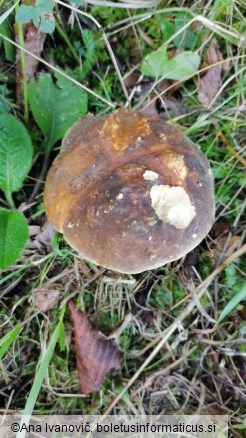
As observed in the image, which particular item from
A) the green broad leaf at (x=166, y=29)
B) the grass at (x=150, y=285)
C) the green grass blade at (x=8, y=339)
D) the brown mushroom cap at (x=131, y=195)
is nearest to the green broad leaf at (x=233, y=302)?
the grass at (x=150, y=285)

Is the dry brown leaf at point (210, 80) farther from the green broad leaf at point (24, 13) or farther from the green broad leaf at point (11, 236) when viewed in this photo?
the green broad leaf at point (11, 236)

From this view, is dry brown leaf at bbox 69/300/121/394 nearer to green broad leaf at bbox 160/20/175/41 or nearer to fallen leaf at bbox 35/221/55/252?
fallen leaf at bbox 35/221/55/252

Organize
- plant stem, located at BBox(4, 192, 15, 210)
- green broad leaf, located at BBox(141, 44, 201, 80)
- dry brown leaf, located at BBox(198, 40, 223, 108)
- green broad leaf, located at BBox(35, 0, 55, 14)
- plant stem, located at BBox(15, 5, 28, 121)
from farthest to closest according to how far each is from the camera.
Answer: dry brown leaf, located at BBox(198, 40, 223, 108)
green broad leaf, located at BBox(141, 44, 201, 80)
plant stem, located at BBox(4, 192, 15, 210)
plant stem, located at BBox(15, 5, 28, 121)
green broad leaf, located at BBox(35, 0, 55, 14)

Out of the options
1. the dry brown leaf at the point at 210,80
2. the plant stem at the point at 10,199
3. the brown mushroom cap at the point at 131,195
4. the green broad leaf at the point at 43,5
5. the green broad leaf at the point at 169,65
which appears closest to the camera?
the brown mushroom cap at the point at 131,195

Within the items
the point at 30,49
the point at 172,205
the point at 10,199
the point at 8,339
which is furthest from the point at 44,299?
the point at 30,49

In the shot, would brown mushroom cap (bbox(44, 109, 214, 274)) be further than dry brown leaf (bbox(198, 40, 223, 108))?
No

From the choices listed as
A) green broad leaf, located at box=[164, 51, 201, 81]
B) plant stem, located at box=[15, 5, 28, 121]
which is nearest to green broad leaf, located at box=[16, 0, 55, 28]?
plant stem, located at box=[15, 5, 28, 121]

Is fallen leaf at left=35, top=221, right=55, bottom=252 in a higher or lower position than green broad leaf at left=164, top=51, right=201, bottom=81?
lower

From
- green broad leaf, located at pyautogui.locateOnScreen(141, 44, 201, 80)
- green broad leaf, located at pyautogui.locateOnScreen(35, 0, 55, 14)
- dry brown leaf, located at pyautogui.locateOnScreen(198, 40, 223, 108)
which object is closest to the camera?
green broad leaf, located at pyautogui.locateOnScreen(35, 0, 55, 14)
